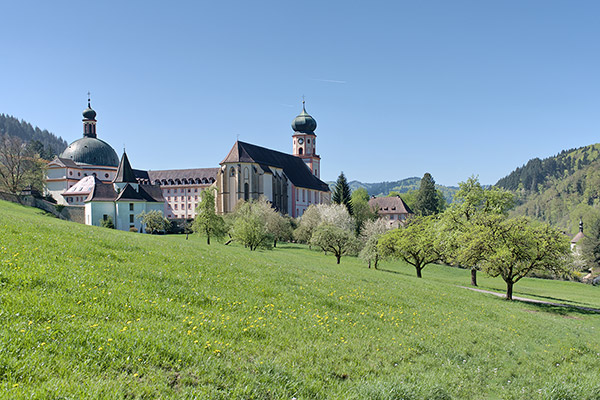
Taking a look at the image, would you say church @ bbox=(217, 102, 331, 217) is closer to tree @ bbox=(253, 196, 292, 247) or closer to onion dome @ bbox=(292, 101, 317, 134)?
onion dome @ bbox=(292, 101, 317, 134)

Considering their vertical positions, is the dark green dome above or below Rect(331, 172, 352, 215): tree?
above

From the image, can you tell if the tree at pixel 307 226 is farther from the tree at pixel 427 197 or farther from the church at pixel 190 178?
the tree at pixel 427 197

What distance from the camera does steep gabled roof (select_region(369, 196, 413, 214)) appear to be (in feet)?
448

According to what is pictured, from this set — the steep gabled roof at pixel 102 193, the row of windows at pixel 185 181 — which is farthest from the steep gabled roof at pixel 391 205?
the steep gabled roof at pixel 102 193

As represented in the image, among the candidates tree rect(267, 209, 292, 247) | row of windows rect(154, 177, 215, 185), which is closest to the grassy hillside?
tree rect(267, 209, 292, 247)

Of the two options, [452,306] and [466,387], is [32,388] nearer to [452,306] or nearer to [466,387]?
[466,387]

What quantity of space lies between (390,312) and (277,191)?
93.1 meters

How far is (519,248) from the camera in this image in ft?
95.7

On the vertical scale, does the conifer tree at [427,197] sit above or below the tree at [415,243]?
above

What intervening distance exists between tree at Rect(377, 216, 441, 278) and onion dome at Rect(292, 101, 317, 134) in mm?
89442

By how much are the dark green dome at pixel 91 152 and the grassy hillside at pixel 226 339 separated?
Result: 108791 mm

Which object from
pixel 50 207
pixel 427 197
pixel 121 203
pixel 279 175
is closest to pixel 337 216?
pixel 279 175

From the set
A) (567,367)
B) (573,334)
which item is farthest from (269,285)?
(573,334)

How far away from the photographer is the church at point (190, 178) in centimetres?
7925
